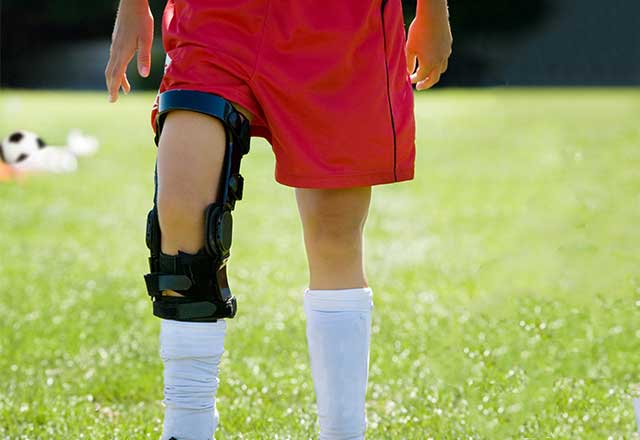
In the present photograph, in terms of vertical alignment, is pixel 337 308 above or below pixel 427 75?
below

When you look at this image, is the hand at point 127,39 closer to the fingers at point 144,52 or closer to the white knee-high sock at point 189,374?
the fingers at point 144,52

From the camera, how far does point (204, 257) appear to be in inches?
66.6

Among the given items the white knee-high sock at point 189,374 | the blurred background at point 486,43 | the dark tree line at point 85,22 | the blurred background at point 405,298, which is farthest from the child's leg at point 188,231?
the dark tree line at point 85,22

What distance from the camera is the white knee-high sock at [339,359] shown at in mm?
1839

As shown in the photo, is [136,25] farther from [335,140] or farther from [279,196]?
[279,196]

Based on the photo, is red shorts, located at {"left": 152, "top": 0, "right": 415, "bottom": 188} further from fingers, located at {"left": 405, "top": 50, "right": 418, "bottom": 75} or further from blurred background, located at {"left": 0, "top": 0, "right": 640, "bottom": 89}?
blurred background, located at {"left": 0, "top": 0, "right": 640, "bottom": 89}

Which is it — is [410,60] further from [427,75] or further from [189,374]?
[189,374]

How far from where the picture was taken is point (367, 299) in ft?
6.23

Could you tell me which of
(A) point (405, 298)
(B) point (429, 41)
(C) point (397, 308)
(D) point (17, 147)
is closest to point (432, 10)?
(B) point (429, 41)

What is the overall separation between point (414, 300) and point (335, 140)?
1954 millimetres

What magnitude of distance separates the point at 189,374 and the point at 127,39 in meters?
0.65

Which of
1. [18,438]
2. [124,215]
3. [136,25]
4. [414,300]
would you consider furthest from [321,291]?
[124,215]

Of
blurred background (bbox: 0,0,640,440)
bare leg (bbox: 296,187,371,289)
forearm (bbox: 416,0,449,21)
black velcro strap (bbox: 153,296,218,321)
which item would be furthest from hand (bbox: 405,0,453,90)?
blurred background (bbox: 0,0,640,440)

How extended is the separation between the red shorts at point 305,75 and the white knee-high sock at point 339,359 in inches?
9.0
